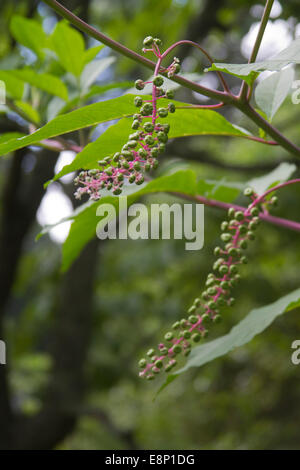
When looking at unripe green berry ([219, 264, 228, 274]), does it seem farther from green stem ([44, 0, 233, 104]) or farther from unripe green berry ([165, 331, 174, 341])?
green stem ([44, 0, 233, 104])

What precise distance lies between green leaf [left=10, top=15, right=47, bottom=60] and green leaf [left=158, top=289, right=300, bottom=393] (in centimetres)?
92

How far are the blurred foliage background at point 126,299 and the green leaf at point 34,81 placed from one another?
39cm

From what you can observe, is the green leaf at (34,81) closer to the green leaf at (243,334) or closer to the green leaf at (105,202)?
the green leaf at (105,202)

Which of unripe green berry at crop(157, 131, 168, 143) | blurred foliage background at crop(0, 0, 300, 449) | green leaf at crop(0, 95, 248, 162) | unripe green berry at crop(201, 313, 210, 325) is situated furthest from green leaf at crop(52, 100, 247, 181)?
blurred foliage background at crop(0, 0, 300, 449)

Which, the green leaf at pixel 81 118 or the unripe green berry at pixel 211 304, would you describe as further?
the unripe green berry at pixel 211 304

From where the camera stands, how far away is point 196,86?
28.6 inches

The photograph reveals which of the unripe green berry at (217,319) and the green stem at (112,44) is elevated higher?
the green stem at (112,44)

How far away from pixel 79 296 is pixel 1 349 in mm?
1640

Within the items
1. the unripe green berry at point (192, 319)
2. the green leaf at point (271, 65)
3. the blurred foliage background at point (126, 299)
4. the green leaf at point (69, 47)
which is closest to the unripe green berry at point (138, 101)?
the green leaf at point (271, 65)

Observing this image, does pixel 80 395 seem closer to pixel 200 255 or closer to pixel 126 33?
pixel 200 255

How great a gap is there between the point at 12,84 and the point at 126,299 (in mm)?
3499

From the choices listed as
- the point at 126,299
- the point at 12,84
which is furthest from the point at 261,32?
the point at 126,299

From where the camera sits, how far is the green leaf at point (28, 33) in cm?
141

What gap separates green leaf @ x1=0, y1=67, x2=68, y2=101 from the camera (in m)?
1.26
